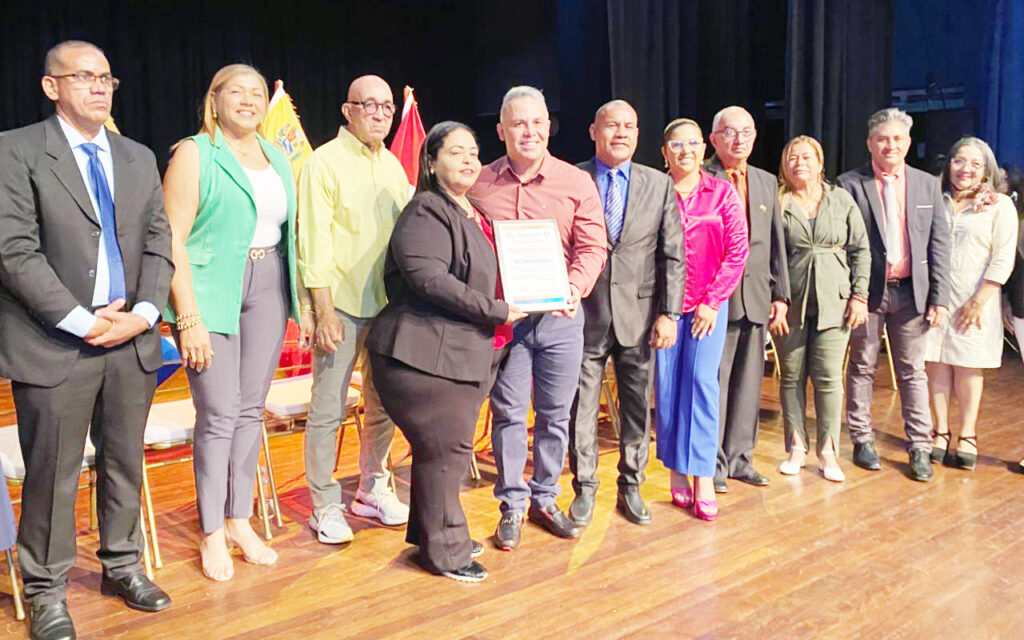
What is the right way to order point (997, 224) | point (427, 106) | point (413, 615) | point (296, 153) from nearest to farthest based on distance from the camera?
point (413, 615) → point (997, 224) → point (296, 153) → point (427, 106)

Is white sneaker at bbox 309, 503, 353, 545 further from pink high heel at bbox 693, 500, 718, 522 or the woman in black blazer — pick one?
pink high heel at bbox 693, 500, 718, 522

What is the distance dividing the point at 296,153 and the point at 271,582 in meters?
3.70

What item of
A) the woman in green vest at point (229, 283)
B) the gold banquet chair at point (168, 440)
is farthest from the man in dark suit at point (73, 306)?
the gold banquet chair at point (168, 440)

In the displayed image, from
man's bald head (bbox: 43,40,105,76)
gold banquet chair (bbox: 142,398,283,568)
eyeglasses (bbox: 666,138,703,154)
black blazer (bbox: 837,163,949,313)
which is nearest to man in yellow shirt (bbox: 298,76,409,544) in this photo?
→ gold banquet chair (bbox: 142,398,283,568)

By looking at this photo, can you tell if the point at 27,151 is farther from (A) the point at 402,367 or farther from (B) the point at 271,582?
(B) the point at 271,582

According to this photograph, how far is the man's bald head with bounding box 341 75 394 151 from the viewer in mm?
3328

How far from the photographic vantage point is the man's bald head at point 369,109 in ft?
10.9

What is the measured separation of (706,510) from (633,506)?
0.29 metres

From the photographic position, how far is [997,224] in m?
4.34

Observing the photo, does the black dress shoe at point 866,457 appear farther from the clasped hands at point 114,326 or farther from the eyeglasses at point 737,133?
the clasped hands at point 114,326

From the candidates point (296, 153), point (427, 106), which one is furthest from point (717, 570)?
point (427, 106)

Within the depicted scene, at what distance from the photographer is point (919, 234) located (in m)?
4.29

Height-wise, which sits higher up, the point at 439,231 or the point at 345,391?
the point at 439,231

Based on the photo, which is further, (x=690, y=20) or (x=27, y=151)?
(x=690, y=20)
